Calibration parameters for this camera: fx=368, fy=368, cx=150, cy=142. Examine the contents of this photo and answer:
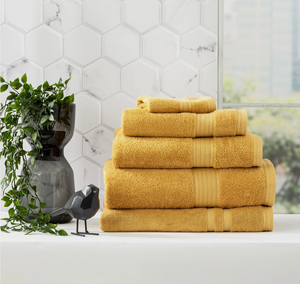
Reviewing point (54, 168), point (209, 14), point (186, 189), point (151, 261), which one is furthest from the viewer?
point (209, 14)

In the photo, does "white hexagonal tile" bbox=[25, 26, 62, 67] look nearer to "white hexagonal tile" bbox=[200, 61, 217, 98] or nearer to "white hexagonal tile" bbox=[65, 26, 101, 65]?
"white hexagonal tile" bbox=[65, 26, 101, 65]

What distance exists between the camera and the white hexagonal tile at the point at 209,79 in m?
1.09

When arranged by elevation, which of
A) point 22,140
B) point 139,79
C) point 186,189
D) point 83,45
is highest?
point 83,45

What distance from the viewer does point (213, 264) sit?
693 millimetres

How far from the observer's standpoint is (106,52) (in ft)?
3.57

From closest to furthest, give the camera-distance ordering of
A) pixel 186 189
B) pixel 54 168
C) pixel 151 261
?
1. pixel 151 261
2. pixel 186 189
3. pixel 54 168

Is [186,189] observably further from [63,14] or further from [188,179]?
[63,14]

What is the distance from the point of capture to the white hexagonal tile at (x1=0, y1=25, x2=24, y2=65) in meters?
1.09

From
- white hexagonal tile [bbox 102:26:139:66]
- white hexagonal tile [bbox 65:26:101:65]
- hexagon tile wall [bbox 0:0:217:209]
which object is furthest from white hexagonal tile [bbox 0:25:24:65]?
white hexagonal tile [bbox 102:26:139:66]

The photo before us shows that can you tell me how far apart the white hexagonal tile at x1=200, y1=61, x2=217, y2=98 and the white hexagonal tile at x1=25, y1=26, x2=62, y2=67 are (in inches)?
16.9

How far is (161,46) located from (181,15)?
11cm

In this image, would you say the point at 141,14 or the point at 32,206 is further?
the point at 141,14

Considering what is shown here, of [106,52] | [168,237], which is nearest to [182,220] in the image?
[168,237]

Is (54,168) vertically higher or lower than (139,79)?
lower
